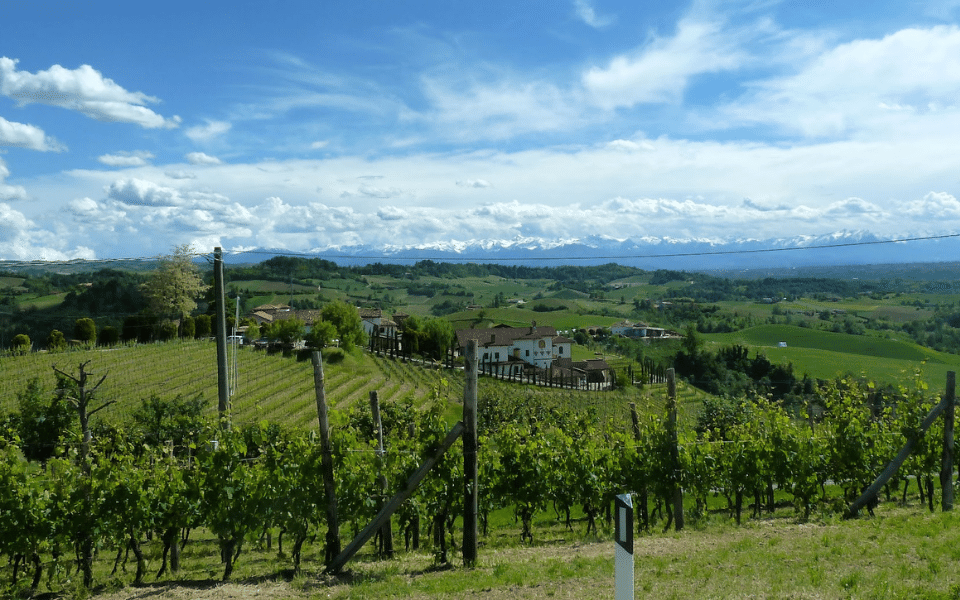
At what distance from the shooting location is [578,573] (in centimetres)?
679

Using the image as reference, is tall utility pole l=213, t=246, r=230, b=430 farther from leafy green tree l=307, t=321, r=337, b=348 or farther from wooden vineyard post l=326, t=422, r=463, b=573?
leafy green tree l=307, t=321, r=337, b=348

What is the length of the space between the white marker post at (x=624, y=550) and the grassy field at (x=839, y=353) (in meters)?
68.3

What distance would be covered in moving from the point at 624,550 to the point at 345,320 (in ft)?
192

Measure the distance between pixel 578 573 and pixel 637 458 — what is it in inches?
138

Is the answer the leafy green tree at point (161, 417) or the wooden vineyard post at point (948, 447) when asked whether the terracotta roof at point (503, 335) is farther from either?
the wooden vineyard post at point (948, 447)

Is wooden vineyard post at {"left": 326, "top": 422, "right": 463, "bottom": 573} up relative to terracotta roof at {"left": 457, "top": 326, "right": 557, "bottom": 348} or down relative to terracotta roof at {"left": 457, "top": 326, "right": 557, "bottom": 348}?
up

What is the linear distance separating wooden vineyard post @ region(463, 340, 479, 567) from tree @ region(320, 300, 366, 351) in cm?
5054

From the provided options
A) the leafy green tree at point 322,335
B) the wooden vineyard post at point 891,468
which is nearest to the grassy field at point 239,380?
the leafy green tree at point 322,335

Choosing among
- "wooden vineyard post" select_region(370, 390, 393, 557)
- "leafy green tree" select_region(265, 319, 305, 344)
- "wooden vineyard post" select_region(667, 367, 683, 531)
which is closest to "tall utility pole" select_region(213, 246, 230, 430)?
"wooden vineyard post" select_region(370, 390, 393, 557)

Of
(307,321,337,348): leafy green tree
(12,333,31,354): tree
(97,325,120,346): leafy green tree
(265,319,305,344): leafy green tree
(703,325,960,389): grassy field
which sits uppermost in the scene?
(12,333,31,354): tree

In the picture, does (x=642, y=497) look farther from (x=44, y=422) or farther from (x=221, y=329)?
(x=44, y=422)

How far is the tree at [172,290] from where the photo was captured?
5064cm

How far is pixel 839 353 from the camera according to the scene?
8325 centimetres

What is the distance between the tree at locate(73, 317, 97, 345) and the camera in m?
36.8
